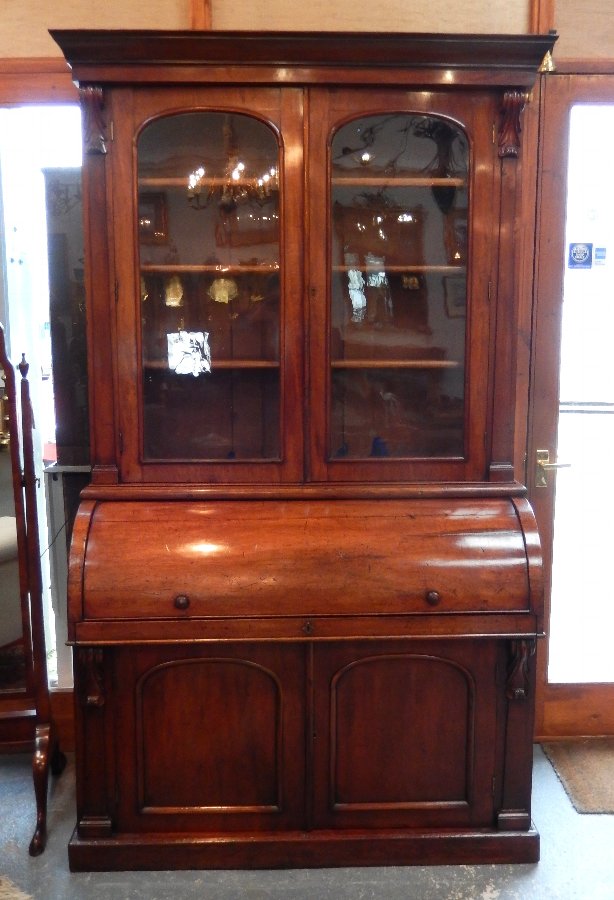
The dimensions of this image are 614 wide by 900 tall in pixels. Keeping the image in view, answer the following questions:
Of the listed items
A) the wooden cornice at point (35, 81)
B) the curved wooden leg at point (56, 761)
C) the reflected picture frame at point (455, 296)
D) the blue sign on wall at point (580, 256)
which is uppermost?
the wooden cornice at point (35, 81)

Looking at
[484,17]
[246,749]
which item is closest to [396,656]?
[246,749]

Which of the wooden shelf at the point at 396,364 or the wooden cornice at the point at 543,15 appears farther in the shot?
the wooden cornice at the point at 543,15

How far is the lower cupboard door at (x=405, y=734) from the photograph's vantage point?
6.36 feet

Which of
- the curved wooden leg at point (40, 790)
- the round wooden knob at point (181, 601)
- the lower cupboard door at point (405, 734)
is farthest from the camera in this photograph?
the curved wooden leg at point (40, 790)

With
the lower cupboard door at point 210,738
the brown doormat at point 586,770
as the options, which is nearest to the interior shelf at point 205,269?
the lower cupboard door at point 210,738

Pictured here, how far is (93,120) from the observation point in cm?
185

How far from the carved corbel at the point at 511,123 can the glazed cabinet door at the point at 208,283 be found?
55 centimetres

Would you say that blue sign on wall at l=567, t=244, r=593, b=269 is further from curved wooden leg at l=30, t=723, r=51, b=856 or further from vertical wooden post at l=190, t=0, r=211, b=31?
curved wooden leg at l=30, t=723, r=51, b=856

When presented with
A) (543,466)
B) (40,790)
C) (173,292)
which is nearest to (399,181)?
(173,292)

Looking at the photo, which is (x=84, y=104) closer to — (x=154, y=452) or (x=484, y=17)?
(x=154, y=452)

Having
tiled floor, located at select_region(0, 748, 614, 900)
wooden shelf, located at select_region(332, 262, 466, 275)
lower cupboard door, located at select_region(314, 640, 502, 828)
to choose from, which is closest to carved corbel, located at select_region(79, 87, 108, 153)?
wooden shelf, located at select_region(332, 262, 466, 275)

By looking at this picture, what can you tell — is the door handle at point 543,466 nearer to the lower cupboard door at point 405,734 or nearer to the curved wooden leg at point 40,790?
the lower cupboard door at point 405,734

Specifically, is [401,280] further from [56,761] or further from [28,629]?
[56,761]

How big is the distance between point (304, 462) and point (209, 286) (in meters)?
0.57
